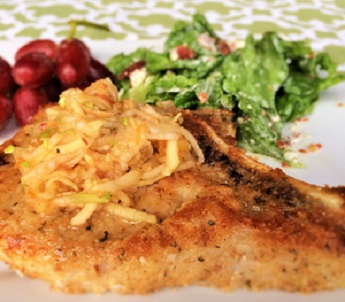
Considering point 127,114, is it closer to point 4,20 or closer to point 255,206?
point 255,206

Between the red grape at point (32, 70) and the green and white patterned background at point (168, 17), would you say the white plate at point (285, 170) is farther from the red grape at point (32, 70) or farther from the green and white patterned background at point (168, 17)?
the green and white patterned background at point (168, 17)

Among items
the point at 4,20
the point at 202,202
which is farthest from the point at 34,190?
the point at 4,20

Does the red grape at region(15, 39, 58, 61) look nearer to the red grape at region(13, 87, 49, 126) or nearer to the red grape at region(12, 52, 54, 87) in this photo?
the red grape at region(12, 52, 54, 87)

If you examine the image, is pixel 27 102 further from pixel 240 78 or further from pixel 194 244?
pixel 194 244

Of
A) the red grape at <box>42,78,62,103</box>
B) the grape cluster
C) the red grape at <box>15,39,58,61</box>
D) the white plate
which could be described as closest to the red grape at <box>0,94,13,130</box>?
the grape cluster

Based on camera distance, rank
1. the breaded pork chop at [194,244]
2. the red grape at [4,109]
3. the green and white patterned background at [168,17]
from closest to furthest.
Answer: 1. the breaded pork chop at [194,244]
2. the red grape at [4,109]
3. the green and white patterned background at [168,17]

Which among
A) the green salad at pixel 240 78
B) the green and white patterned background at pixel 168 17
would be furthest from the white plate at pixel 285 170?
the green and white patterned background at pixel 168 17

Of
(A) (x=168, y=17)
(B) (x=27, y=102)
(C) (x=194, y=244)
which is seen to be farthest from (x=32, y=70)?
(A) (x=168, y=17)
